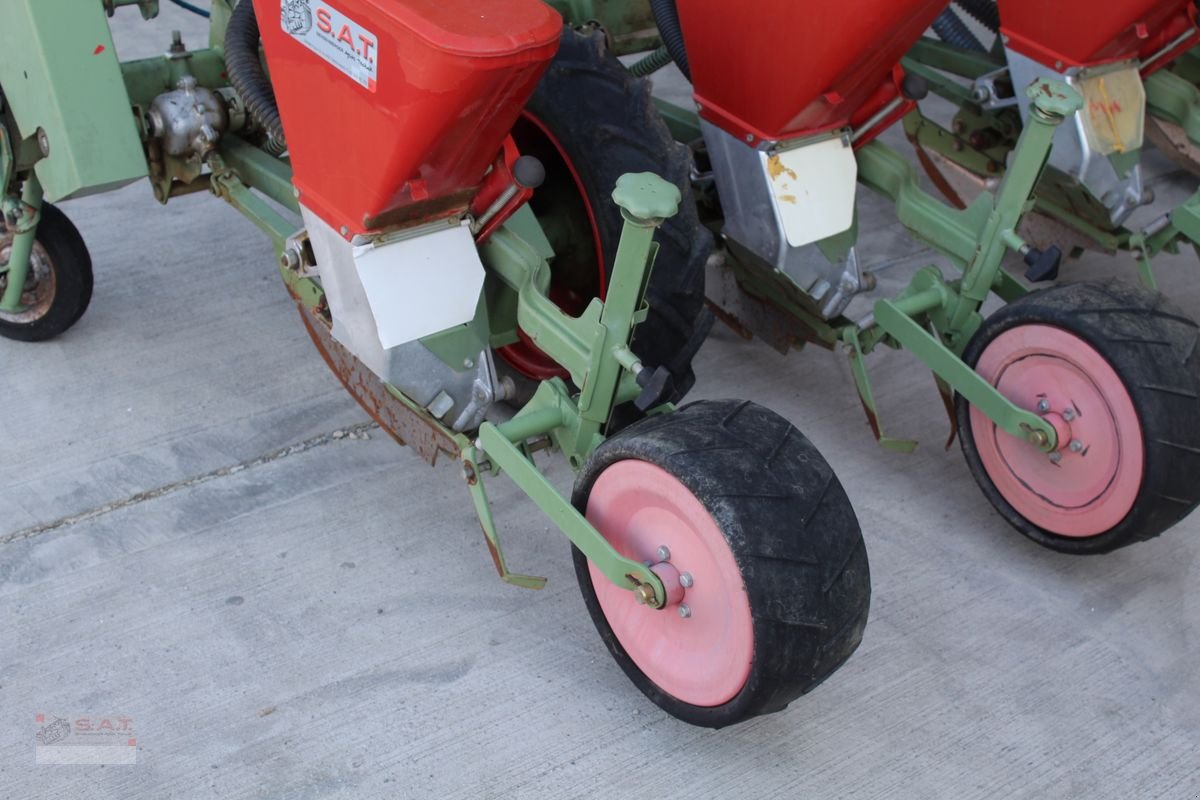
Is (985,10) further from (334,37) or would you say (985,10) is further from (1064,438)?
(334,37)

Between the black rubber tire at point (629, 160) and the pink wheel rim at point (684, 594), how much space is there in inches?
19.2

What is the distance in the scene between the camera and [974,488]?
264cm

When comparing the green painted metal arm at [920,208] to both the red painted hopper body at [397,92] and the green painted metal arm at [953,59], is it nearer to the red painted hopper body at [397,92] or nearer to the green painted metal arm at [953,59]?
the green painted metal arm at [953,59]

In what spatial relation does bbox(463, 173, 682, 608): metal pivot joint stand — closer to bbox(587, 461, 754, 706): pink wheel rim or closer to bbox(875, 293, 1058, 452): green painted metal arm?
bbox(587, 461, 754, 706): pink wheel rim

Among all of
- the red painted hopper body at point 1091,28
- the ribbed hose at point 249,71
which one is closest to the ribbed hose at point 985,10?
the red painted hopper body at point 1091,28

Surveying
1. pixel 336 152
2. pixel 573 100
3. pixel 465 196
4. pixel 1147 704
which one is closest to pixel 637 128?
pixel 573 100

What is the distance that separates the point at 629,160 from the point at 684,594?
878mm

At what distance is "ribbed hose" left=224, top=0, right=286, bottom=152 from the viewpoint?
225 cm

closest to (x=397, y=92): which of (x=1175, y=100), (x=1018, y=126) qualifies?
(x=1018, y=126)

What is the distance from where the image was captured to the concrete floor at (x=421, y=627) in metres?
1.94

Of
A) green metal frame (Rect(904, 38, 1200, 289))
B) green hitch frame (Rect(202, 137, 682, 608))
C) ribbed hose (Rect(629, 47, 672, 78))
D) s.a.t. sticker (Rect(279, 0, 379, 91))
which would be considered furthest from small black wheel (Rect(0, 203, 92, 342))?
green metal frame (Rect(904, 38, 1200, 289))

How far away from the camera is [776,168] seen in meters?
2.64

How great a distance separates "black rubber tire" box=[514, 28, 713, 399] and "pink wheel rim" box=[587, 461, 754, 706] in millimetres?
489

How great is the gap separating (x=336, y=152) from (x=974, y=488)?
1.45 meters
